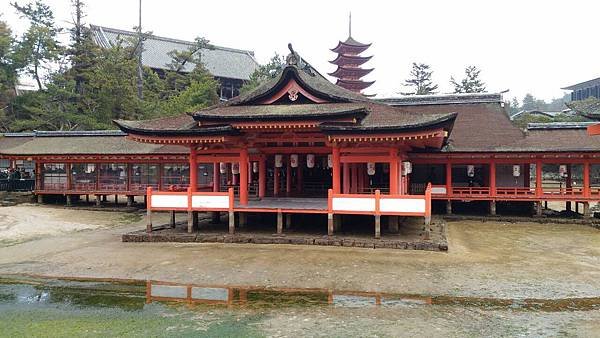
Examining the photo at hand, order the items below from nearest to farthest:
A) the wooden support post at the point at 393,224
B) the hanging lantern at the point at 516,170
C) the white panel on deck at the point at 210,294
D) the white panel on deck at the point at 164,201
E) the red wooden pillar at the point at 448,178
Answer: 1. the white panel on deck at the point at 210,294
2. the wooden support post at the point at 393,224
3. the white panel on deck at the point at 164,201
4. the hanging lantern at the point at 516,170
5. the red wooden pillar at the point at 448,178

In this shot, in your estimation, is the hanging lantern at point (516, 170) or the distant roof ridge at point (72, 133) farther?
the distant roof ridge at point (72, 133)

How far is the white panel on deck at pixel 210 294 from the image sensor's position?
1126 centimetres

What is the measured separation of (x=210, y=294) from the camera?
11.6 meters

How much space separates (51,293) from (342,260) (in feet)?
26.5

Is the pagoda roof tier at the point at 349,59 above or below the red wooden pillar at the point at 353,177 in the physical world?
above

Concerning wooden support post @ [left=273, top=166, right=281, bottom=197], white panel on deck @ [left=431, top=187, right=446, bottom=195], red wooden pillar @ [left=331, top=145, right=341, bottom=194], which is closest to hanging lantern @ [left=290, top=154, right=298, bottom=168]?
wooden support post @ [left=273, top=166, right=281, bottom=197]

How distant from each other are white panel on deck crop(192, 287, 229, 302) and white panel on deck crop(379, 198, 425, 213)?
24.5ft

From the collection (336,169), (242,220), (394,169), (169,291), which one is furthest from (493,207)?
(169,291)

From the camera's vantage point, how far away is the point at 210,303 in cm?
1084

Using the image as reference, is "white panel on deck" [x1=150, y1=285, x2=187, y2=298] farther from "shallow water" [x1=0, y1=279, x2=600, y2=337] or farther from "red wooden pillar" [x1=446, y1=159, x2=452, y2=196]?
"red wooden pillar" [x1=446, y1=159, x2=452, y2=196]

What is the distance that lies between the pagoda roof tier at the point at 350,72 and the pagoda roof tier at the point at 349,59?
2.15 feet

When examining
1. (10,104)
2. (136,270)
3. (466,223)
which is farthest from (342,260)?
(10,104)

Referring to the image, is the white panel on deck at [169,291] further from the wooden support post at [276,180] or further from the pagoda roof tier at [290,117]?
the wooden support post at [276,180]

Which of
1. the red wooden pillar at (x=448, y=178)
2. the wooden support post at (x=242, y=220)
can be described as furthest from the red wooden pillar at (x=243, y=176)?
the red wooden pillar at (x=448, y=178)
